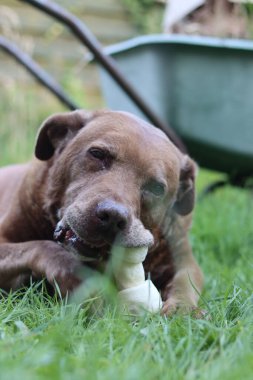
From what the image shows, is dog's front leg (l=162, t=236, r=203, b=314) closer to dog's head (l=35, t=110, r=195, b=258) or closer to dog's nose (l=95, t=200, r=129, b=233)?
dog's head (l=35, t=110, r=195, b=258)

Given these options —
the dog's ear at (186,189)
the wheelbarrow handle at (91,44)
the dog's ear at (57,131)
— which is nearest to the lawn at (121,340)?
the dog's ear at (186,189)

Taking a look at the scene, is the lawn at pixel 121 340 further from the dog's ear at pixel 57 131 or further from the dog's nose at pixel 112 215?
the dog's ear at pixel 57 131

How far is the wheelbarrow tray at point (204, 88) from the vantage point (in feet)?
15.8

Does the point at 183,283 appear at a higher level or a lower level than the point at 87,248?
lower

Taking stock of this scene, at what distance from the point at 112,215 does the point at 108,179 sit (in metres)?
0.28

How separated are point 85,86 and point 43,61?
0.65 m

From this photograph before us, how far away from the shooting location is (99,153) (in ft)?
10.0

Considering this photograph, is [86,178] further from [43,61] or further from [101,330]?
[43,61]

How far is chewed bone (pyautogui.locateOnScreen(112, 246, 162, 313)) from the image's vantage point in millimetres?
2695

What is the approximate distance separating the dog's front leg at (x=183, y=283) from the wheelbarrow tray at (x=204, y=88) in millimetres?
1583

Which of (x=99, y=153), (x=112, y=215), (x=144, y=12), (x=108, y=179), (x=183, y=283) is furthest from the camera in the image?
(x=144, y=12)

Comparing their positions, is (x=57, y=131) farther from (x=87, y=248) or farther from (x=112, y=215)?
(x=112, y=215)

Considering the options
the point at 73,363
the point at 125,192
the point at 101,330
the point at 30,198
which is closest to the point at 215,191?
the point at 30,198

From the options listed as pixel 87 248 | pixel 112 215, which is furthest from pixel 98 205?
pixel 87 248
